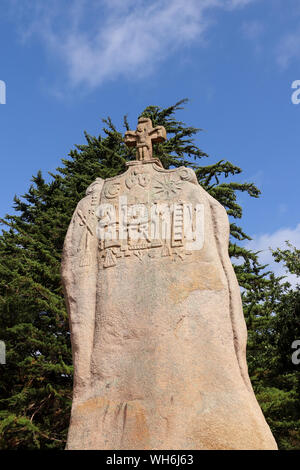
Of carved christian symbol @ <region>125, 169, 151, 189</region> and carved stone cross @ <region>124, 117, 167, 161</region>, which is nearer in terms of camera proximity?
carved christian symbol @ <region>125, 169, 151, 189</region>

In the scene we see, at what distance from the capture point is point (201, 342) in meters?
3.82

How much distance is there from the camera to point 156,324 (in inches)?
154

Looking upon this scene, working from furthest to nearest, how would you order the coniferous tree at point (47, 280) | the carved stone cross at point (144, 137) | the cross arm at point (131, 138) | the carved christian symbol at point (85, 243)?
the coniferous tree at point (47, 280)
the cross arm at point (131, 138)
the carved stone cross at point (144, 137)
the carved christian symbol at point (85, 243)

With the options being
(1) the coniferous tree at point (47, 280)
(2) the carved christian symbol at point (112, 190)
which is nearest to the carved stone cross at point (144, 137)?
(2) the carved christian symbol at point (112, 190)

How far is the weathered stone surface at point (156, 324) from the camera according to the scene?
3.56 metres

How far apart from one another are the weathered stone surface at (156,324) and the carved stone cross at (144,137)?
21 cm

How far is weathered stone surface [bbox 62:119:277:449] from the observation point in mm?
3561

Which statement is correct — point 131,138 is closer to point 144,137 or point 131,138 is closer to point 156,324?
point 144,137

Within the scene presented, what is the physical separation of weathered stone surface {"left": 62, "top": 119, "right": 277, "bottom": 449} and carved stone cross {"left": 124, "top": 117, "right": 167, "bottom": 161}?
0.21 meters

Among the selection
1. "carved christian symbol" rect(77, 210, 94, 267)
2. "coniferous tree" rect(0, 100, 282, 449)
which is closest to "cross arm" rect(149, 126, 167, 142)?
"carved christian symbol" rect(77, 210, 94, 267)

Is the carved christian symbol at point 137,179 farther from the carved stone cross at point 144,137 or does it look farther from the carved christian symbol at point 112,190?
the carved stone cross at point 144,137

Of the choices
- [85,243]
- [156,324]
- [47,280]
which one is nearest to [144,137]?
[85,243]

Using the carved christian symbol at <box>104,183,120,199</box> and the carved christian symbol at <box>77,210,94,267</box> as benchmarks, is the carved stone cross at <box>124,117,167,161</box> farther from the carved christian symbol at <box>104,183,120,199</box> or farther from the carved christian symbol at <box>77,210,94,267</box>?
the carved christian symbol at <box>77,210,94,267</box>
